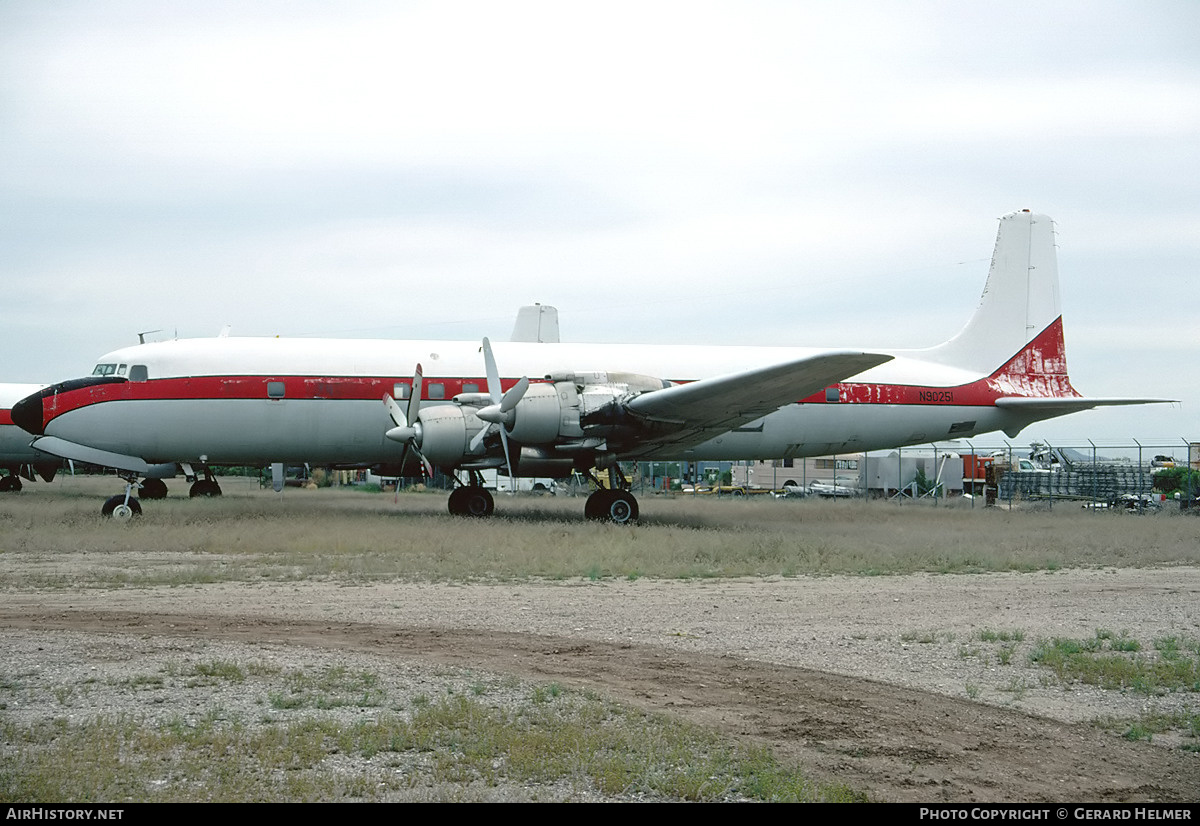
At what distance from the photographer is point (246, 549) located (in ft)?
50.1

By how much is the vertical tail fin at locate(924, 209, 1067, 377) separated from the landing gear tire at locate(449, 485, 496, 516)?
11455mm

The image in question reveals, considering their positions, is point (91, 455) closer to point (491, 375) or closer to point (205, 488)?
point (491, 375)

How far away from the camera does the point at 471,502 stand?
2244 centimetres

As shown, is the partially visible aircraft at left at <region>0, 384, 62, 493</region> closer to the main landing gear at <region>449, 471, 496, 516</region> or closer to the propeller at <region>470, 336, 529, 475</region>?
the main landing gear at <region>449, 471, 496, 516</region>


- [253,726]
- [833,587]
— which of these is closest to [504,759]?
[253,726]

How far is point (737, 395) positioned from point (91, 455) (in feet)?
40.8

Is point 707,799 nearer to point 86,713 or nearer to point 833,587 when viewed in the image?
point 86,713

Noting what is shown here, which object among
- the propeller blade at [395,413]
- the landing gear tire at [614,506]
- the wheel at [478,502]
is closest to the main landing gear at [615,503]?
the landing gear tire at [614,506]

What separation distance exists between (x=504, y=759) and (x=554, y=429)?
44.7 ft

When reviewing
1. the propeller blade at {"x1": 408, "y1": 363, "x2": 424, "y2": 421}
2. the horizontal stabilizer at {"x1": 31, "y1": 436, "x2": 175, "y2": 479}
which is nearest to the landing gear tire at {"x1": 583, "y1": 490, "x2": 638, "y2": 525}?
the propeller blade at {"x1": 408, "y1": 363, "x2": 424, "y2": 421}

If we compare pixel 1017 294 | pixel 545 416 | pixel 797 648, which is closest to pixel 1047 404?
pixel 1017 294

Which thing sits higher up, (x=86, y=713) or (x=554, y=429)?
(x=554, y=429)

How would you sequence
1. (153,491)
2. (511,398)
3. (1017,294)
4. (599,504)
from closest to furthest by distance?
(511,398), (599,504), (1017,294), (153,491)

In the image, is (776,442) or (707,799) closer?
(707,799)
